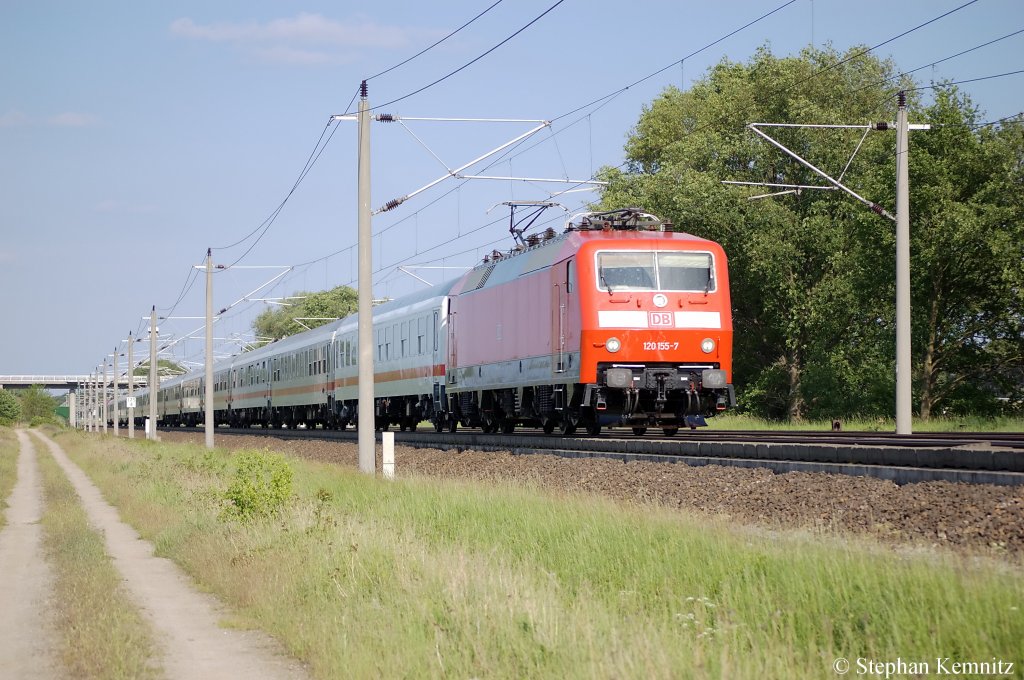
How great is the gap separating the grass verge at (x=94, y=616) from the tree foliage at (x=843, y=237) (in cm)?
2409

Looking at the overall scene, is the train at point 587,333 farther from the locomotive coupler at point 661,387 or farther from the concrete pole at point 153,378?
the concrete pole at point 153,378

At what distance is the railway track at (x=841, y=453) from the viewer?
13.9m

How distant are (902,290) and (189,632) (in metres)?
17.8

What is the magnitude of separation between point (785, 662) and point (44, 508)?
20.7 meters

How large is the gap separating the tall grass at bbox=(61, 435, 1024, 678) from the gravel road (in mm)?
1200

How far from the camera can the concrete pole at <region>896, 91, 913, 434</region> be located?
23906 mm

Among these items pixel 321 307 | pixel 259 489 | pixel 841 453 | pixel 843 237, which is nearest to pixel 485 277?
pixel 259 489

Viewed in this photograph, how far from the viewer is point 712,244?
2467cm

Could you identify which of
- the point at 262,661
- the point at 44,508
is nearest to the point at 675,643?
the point at 262,661

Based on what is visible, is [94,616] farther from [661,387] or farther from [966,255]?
[966,255]

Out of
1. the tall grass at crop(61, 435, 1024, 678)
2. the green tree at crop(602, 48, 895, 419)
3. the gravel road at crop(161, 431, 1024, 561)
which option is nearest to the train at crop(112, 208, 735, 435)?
the gravel road at crop(161, 431, 1024, 561)

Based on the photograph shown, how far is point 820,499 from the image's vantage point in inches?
553

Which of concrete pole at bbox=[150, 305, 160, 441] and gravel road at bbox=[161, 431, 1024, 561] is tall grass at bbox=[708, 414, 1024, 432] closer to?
gravel road at bbox=[161, 431, 1024, 561]

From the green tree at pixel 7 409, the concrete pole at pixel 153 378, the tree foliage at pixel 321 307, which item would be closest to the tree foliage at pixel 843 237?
the concrete pole at pixel 153 378
